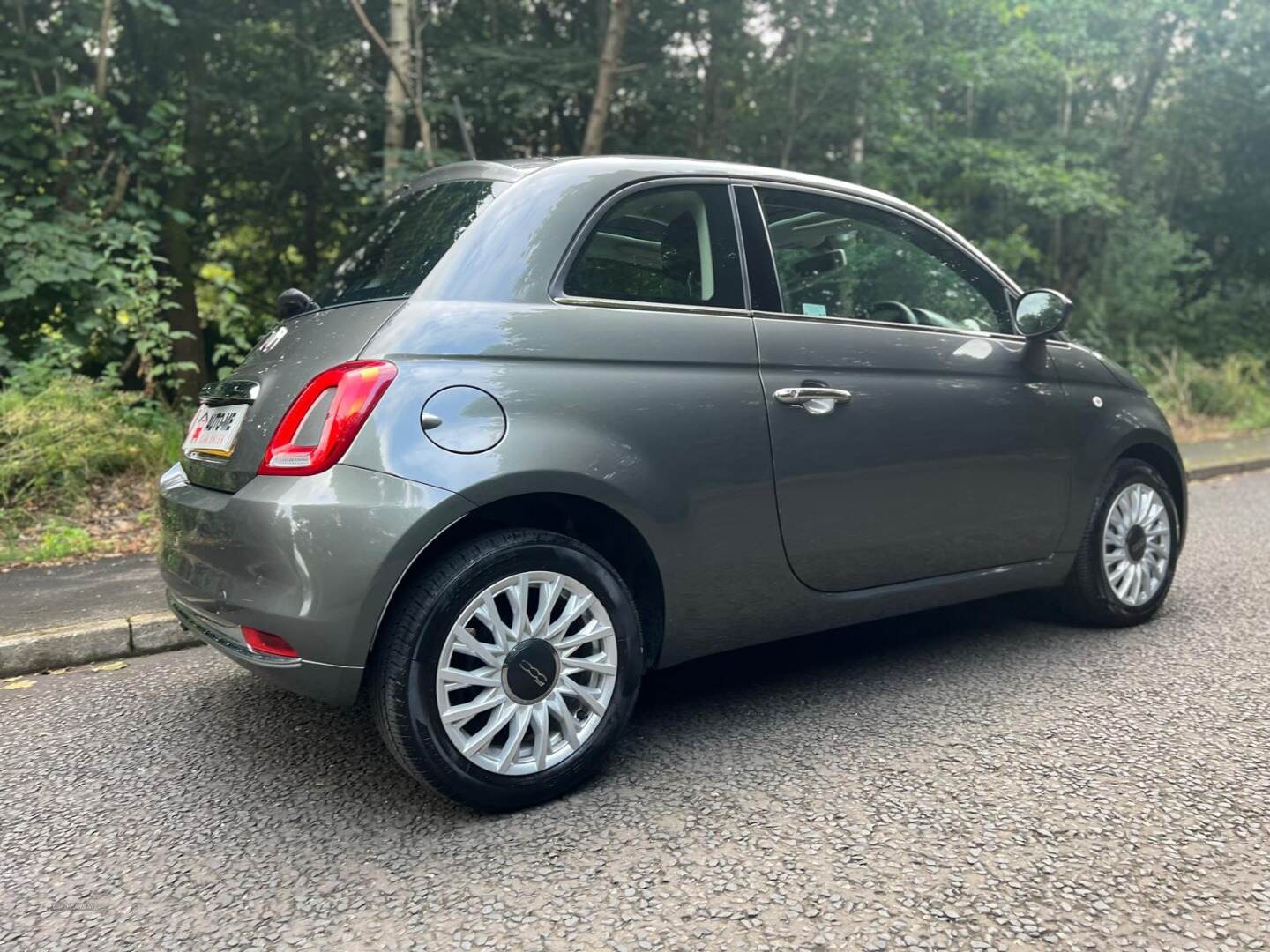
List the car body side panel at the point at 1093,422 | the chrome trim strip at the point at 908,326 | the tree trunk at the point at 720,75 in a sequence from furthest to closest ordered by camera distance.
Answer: the tree trunk at the point at 720,75 < the car body side panel at the point at 1093,422 < the chrome trim strip at the point at 908,326

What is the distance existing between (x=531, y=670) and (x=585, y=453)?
1.90ft

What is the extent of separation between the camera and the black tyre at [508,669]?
8.08 feet

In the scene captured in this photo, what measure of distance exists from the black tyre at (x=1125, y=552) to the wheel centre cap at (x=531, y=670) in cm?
246

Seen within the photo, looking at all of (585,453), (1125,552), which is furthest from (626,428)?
(1125,552)

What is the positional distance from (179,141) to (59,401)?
348cm

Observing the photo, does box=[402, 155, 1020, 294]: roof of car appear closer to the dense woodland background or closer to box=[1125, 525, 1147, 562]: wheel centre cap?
box=[1125, 525, 1147, 562]: wheel centre cap

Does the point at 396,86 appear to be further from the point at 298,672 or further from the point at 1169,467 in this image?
the point at 298,672

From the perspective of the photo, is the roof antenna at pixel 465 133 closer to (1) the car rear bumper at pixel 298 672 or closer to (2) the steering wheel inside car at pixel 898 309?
(2) the steering wheel inside car at pixel 898 309

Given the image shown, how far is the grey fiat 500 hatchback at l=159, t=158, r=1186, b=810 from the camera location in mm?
2463

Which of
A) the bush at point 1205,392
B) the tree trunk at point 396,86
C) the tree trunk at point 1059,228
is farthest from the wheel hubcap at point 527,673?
the tree trunk at point 1059,228

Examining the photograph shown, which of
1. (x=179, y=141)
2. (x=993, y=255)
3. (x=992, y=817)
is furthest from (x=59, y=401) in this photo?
(x=993, y=255)

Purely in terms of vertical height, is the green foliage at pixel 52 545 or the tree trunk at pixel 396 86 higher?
the tree trunk at pixel 396 86

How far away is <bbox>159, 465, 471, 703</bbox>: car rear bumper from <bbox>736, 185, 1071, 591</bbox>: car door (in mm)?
1181

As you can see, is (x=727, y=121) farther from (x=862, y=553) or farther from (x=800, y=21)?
(x=862, y=553)
